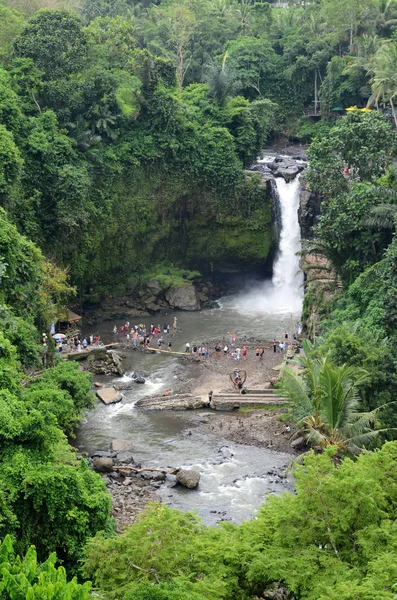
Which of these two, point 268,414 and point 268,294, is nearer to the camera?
point 268,414

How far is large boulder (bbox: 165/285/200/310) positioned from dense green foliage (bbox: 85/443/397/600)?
32.9 meters

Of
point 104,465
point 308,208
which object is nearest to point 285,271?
point 308,208

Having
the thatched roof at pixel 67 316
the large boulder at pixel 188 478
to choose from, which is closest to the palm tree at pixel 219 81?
the thatched roof at pixel 67 316

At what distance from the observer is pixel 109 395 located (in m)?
34.0

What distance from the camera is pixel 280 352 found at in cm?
3938

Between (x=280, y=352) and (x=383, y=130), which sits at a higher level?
(x=383, y=130)

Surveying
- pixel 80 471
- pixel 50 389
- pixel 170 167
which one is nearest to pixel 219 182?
pixel 170 167

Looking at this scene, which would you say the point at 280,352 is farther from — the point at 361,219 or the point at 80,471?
the point at 80,471

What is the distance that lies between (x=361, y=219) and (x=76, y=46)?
2176 cm

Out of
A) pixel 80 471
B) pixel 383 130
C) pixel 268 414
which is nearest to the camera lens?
pixel 80 471

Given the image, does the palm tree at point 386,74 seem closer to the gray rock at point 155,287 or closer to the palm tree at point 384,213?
the palm tree at point 384,213

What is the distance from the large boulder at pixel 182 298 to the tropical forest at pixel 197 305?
0.40 feet

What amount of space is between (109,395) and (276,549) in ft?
67.7

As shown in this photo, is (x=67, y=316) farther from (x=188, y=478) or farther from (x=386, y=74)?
(x=386, y=74)
